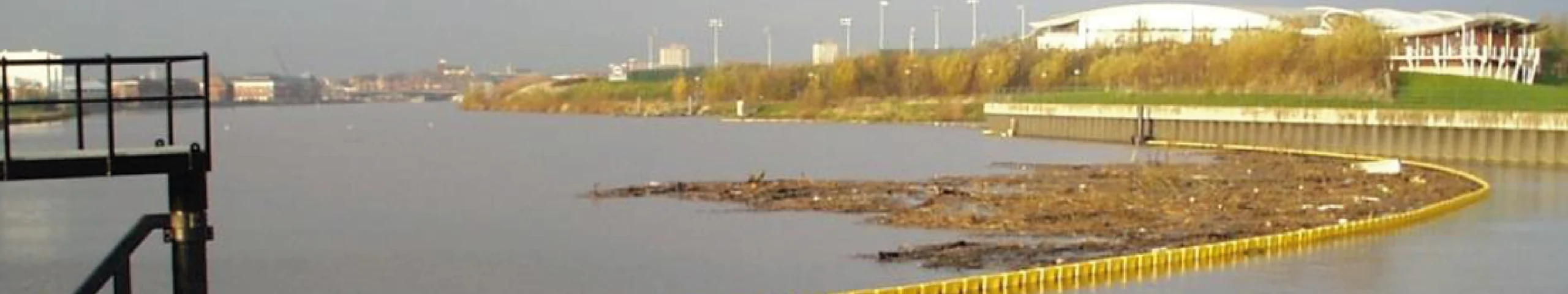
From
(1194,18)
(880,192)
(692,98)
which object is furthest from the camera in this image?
(692,98)

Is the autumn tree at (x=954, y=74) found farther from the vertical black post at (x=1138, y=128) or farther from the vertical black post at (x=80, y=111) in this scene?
the vertical black post at (x=80, y=111)

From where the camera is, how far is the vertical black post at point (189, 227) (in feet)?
40.0

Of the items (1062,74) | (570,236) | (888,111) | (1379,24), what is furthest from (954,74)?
(570,236)

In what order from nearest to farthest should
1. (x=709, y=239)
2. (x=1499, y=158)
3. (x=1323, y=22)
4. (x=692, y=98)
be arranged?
(x=709, y=239) < (x=1499, y=158) < (x=1323, y=22) < (x=692, y=98)

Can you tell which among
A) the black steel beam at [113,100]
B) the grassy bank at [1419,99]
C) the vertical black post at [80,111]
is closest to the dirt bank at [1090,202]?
the grassy bank at [1419,99]

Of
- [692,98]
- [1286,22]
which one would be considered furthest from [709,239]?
[692,98]

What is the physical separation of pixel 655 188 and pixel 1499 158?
26550 mm

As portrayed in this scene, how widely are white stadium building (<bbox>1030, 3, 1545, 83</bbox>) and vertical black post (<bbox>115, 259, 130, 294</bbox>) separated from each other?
81.0m

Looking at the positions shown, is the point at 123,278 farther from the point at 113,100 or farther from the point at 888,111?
the point at 888,111

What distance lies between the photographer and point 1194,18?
143375mm

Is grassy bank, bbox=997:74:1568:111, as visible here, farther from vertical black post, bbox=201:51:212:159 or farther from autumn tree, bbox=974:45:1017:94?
vertical black post, bbox=201:51:212:159

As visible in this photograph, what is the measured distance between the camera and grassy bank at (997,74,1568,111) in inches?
2501

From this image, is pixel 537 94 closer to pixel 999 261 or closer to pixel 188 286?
pixel 999 261

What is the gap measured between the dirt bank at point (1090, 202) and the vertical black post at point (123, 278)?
610 inches
